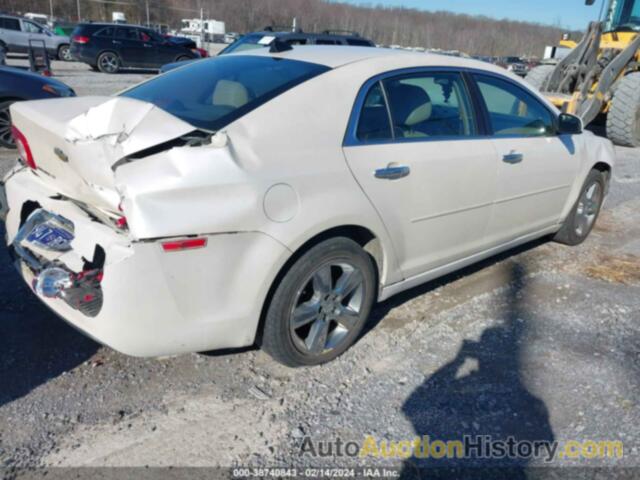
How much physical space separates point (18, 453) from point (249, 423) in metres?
0.99

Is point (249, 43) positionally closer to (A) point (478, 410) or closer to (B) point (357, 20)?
(A) point (478, 410)

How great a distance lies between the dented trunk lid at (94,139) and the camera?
2.26 m

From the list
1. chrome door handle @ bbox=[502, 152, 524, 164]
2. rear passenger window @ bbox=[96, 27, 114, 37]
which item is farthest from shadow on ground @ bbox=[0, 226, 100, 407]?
rear passenger window @ bbox=[96, 27, 114, 37]

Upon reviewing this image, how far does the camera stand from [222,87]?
2912 millimetres

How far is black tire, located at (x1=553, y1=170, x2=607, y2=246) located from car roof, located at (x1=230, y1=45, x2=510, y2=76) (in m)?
1.92

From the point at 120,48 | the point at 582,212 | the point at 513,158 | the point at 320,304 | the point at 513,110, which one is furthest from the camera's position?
the point at 120,48

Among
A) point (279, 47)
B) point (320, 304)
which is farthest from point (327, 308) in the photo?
point (279, 47)

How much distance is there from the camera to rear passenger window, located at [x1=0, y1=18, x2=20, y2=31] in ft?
63.3

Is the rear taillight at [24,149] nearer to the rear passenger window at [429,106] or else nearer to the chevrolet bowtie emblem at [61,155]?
the chevrolet bowtie emblem at [61,155]

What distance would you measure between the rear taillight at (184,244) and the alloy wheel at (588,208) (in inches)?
149

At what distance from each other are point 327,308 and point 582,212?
10.6 ft

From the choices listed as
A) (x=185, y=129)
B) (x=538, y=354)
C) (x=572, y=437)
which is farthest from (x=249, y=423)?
(x=538, y=354)

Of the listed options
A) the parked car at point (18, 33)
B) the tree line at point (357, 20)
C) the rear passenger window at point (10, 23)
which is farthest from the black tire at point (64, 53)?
the tree line at point (357, 20)

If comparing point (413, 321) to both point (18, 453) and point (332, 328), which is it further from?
point (18, 453)
